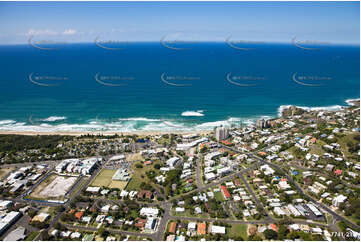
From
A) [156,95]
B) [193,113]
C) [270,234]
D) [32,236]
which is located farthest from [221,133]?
[32,236]

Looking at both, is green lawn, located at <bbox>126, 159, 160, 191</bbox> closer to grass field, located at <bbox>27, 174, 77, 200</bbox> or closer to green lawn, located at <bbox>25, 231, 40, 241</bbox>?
grass field, located at <bbox>27, 174, 77, 200</bbox>

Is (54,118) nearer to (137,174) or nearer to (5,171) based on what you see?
(5,171)

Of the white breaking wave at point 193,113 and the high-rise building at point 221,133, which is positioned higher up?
the white breaking wave at point 193,113

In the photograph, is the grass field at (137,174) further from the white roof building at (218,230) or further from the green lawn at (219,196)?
the white roof building at (218,230)

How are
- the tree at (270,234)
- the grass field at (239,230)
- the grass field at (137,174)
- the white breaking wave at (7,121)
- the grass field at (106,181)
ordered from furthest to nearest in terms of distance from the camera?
1. the white breaking wave at (7,121)
2. the grass field at (106,181)
3. the grass field at (137,174)
4. the grass field at (239,230)
5. the tree at (270,234)

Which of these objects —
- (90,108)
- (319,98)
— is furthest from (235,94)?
(90,108)

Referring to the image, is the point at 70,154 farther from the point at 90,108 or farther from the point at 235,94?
the point at 235,94

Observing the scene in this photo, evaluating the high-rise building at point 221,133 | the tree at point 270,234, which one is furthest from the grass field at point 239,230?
the high-rise building at point 221,133
